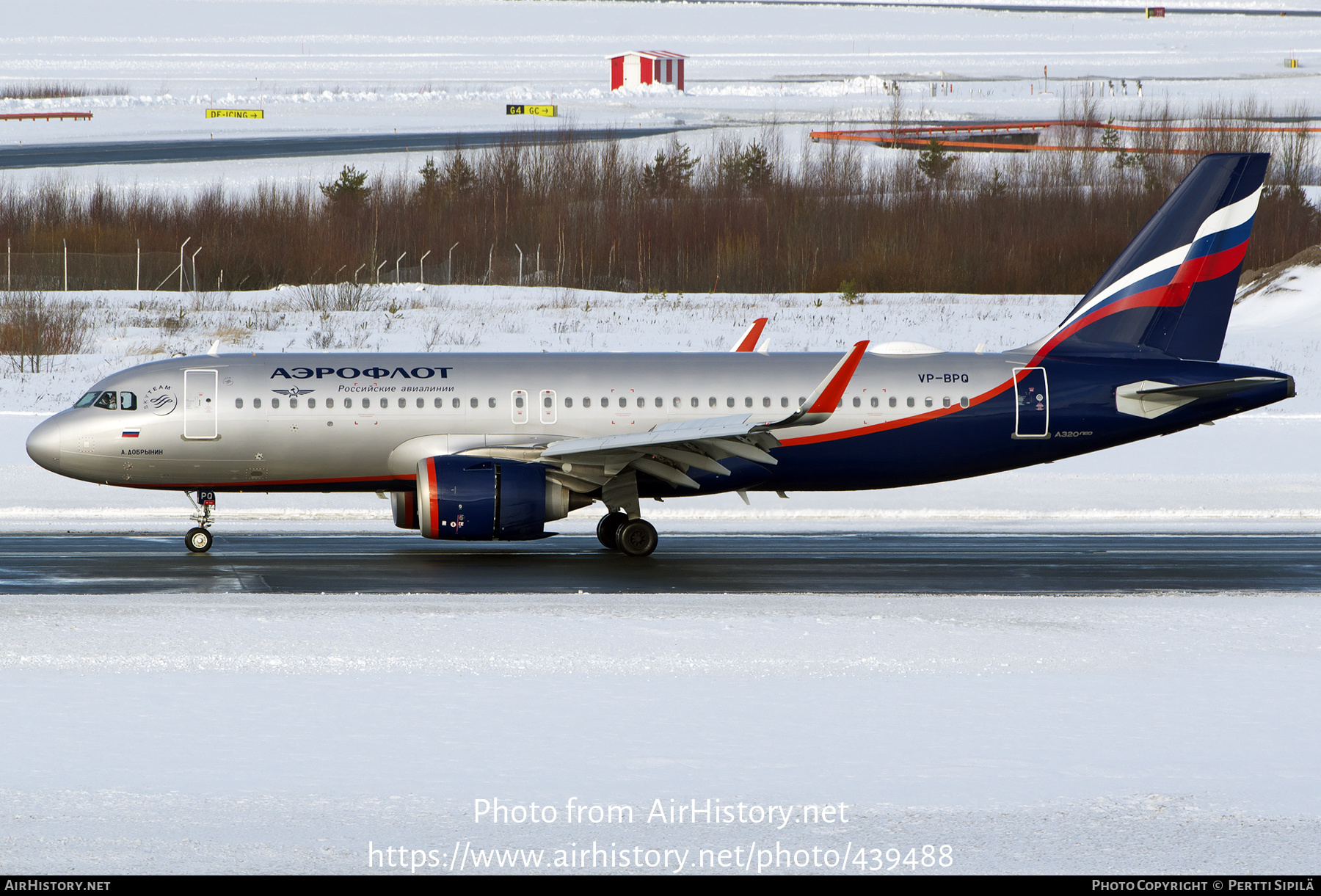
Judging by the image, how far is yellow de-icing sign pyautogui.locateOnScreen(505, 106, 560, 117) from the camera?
99.2 metres

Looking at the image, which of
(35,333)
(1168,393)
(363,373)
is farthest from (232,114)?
(1168,393)

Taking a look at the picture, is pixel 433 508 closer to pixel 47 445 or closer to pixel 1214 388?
pixel 47 445

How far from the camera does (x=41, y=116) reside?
9638cm

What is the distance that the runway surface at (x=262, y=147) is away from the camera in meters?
79.3

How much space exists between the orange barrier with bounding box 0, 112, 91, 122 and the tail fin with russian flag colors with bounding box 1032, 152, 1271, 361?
282 feet

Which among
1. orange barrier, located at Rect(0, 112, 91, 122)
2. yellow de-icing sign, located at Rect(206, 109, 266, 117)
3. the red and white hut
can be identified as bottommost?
orange barrier, located at Rect(0, 112, 91, 122)

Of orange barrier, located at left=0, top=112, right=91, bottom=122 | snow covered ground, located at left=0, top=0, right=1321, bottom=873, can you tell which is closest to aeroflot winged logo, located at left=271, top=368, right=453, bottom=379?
snow covered ground, located at left=0, top=0, right=1321, bottom=873

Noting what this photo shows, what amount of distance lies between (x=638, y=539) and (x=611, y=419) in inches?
89.1

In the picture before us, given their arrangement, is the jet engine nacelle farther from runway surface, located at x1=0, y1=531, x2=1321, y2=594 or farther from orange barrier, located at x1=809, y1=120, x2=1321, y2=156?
orange barrier, located at x1=809, y1=120, x2=1321, y2=156

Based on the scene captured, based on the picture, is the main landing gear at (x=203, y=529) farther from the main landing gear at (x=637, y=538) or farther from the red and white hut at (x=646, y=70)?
the red and white hut at (x=646, y=70)

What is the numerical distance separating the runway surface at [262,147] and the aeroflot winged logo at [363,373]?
5445cm

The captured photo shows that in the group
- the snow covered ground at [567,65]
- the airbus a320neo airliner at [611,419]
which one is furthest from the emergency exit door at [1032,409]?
the snow covered ground at [567,65]

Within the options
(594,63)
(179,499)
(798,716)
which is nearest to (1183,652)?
(798,716)
